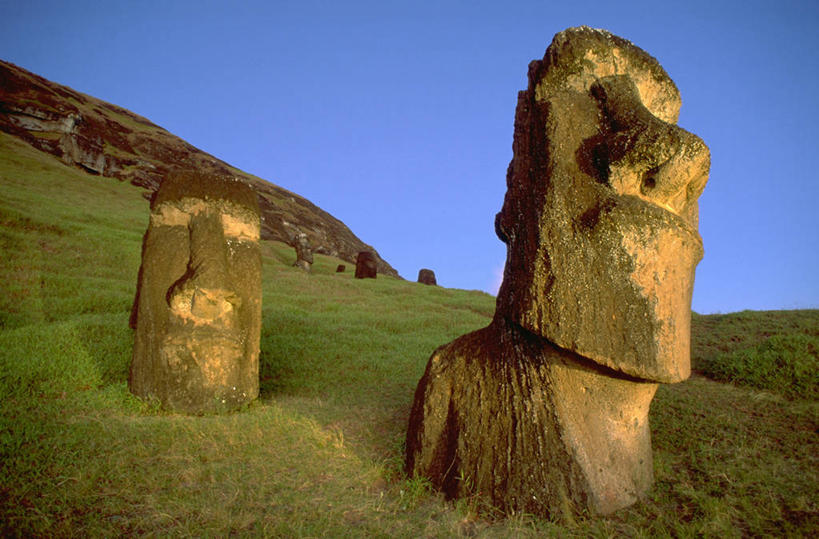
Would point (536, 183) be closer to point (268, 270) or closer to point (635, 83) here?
point (635, 83)

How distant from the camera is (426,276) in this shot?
33.1 meters

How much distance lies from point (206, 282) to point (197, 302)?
25 cm

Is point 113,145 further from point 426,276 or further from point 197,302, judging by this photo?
point 197,302

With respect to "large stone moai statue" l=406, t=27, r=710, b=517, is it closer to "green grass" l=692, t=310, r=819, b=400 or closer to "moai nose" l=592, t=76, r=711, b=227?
"moai nose" l=592, t=76, r=711, b=227

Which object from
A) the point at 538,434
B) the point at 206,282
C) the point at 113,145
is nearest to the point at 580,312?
the point at 538,434

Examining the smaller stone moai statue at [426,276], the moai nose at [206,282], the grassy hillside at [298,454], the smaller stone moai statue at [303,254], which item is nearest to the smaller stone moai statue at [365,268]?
the smaller stone moai statue at [303,254]

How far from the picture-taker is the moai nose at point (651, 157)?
10.3 ft

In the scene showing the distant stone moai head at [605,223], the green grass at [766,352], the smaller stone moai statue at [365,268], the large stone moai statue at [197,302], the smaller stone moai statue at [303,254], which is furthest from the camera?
the smaller stone moai statue at [303,254]

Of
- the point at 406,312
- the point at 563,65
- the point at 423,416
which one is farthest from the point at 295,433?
the point at 406,312

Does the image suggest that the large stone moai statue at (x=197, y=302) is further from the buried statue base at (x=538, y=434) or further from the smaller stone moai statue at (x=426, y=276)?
the smaller stone moai statue at (x=426, y=276)

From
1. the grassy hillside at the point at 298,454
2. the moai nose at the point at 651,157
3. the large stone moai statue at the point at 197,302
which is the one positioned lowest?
the grassy hillside at the point at 298,454

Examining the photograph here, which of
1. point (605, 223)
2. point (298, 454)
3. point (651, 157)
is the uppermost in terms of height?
point (651, 157)

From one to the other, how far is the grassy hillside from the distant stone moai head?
1.04 metres

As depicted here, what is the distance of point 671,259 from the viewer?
3.15 metres
